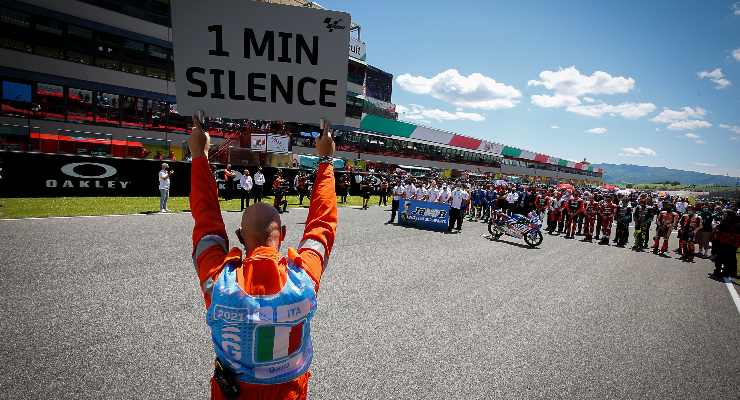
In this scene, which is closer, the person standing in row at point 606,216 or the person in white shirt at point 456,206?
the person in white shirt at point 456,206

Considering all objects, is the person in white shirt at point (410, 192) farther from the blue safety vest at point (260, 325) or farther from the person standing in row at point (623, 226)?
the blue safety vest at point (260, 325)

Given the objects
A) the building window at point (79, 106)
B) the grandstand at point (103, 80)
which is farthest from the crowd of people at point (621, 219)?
the building window at point (79, 106)

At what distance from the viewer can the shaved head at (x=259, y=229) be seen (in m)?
1.50

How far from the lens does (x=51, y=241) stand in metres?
7.32

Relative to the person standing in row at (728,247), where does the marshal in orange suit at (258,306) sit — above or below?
above

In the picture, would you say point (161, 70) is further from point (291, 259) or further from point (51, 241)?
point (291, 259)

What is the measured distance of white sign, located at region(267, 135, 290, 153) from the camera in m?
22.9

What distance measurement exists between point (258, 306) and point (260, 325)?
0.26 feet

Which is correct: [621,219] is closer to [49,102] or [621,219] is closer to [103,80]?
[49,102]

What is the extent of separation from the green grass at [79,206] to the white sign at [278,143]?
27.6 feet

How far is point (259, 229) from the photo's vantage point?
1503 millimetres

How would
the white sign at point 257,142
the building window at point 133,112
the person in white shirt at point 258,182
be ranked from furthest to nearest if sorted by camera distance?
1. the building window at point 133,112
2. the white sign at point 257,142
3. the person in white shirt at point 258,182

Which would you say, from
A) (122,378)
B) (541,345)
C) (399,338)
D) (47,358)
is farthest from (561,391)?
(47,358)

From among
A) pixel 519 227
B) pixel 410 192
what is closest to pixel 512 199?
pixel 410 192
